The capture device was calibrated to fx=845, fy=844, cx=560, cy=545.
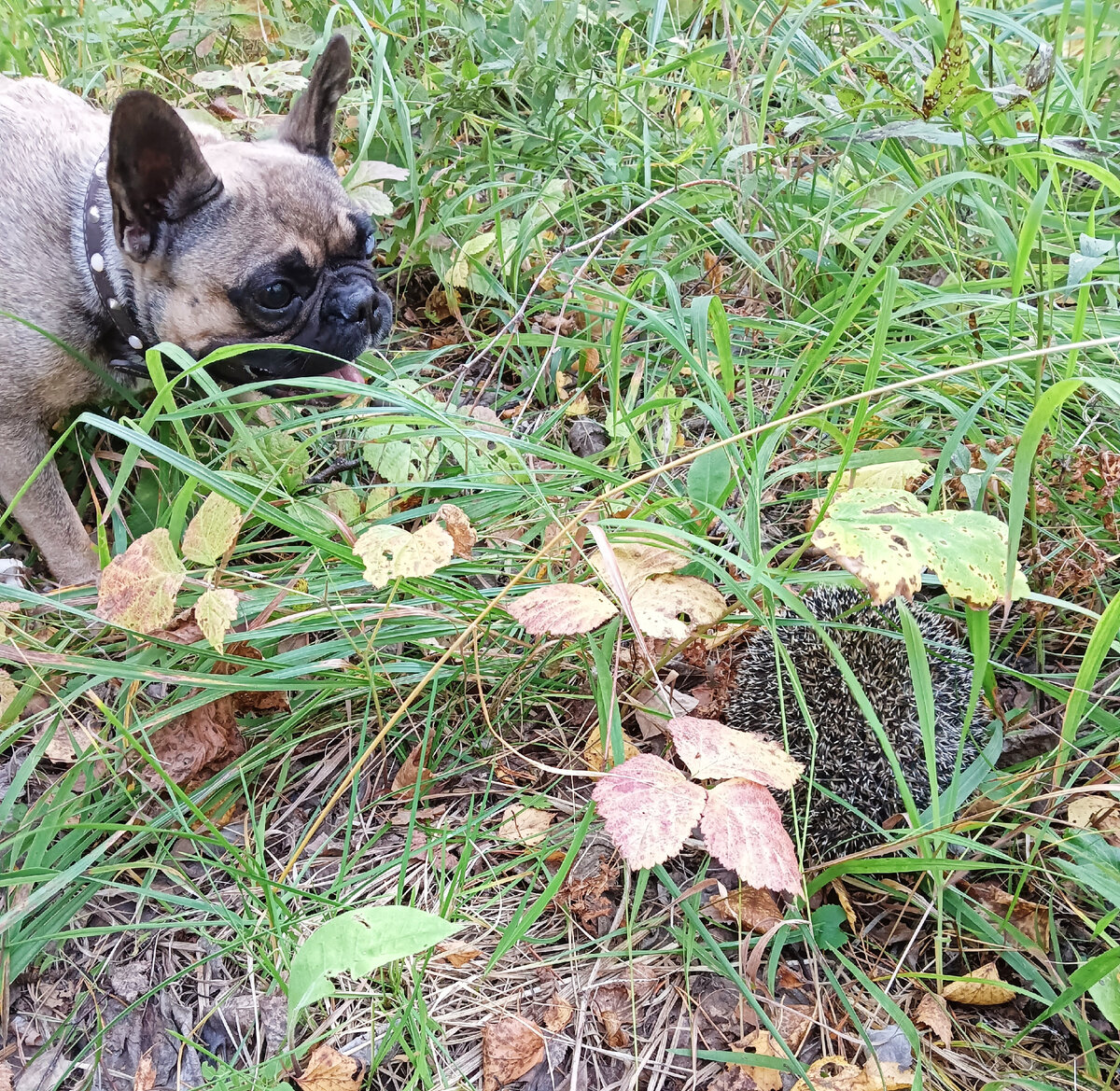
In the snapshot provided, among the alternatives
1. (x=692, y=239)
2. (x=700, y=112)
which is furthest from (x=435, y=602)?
(x=700, y=112)

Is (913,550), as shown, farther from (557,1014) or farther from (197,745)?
(197,745)

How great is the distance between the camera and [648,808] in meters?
1.30

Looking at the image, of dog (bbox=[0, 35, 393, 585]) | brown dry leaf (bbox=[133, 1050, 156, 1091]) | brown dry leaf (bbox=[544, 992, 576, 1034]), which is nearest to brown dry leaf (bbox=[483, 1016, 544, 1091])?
brown dry leaf (bbox=[544, 992, 576, 1034])

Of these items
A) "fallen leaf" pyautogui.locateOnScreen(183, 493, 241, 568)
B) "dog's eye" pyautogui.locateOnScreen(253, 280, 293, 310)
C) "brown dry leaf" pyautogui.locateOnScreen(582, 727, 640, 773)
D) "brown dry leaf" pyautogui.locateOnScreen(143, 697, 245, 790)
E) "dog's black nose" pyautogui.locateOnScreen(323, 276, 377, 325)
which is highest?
"dog's eye" pyautogui.locateOnScreen(253, 280, 293, 310)

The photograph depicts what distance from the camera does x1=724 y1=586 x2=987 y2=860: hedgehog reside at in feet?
5.60

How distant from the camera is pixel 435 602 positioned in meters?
2.00

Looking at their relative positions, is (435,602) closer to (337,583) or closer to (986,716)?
(337,583)

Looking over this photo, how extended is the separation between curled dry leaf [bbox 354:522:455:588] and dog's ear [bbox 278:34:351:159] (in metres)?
1.92

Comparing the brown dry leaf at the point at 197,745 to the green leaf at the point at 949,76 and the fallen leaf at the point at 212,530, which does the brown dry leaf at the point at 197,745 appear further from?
the green leaf at the point at 949,76

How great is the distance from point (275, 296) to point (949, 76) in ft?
6.20

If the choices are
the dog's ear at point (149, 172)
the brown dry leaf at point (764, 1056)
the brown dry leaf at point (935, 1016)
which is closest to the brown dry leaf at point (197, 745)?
the brown dry leaf at point (764, 1056)

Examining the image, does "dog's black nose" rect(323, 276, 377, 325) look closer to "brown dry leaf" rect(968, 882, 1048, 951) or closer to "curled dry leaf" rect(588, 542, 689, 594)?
"curled dry leaf" rect(588, 542, 689, 594)

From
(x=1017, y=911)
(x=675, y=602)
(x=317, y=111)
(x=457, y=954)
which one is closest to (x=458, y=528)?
(x=675, y=602)

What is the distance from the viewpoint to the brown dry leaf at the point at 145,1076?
1.58 metres
